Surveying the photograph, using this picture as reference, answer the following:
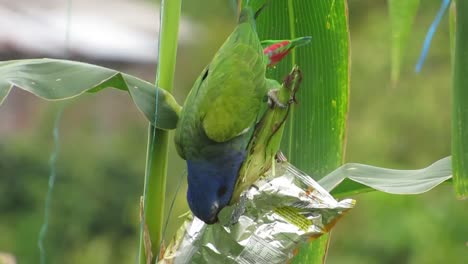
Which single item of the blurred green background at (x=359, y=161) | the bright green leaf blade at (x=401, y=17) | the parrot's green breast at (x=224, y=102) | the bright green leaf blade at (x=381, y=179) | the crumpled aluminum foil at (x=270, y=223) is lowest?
the blurred green background at (x=359, y=161)

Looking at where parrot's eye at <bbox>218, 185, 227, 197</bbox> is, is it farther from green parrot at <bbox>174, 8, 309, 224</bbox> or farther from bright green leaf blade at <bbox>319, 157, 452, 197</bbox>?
bright green leaf blade at <bbox>319, 157, 452, 197</bbox>

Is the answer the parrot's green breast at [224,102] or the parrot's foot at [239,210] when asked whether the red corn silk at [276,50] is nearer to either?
the parrot's green breast at [224,102]

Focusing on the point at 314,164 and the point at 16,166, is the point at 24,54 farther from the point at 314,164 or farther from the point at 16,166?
the point at 314,164

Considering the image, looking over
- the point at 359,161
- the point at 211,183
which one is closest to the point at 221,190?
the point at 211,183

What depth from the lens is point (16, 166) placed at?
331 centimetres

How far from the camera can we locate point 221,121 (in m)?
0.80

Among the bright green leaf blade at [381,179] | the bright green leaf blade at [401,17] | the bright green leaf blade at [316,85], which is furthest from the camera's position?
the bright green leaf blade at [316,85]

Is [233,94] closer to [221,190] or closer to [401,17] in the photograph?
[221,190]

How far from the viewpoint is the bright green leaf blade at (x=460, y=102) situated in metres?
0.63

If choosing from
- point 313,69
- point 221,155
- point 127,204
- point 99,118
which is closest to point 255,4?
point 313,69

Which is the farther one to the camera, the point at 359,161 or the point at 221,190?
the point at 359,161

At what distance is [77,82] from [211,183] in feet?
0.54

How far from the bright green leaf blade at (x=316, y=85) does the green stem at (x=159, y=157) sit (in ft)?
0.57

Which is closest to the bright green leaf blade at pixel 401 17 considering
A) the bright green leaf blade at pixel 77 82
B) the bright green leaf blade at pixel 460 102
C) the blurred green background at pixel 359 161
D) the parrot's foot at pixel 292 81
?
the bright green leaf blade at pixel 460 102
